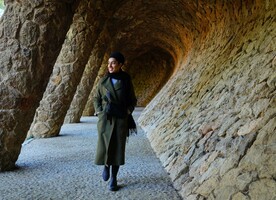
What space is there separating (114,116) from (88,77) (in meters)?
6.79

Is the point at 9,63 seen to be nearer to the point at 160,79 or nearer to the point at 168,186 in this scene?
the point at 168,186

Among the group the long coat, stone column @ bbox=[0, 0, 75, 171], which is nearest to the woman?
the long coat

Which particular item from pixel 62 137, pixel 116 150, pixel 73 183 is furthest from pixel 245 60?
pixel 62 137

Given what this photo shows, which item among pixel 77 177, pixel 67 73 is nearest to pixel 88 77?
pixel 67 73

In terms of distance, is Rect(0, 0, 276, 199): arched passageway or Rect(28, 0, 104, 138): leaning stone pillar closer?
Rect(0, 0, 276, 199): arched passageway

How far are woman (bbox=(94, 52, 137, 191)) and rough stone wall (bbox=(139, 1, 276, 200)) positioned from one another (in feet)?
Answer: 2.05

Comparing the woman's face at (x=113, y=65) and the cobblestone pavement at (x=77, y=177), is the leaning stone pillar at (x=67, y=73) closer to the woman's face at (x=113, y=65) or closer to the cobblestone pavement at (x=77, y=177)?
the cobblestone pavement at (x=77, y=177)

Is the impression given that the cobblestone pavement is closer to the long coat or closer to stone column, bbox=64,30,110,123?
→ the long coat

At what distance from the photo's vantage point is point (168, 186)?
344cm

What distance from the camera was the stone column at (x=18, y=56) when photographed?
13.7 feet

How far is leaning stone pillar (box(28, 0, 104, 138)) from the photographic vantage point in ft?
24.4

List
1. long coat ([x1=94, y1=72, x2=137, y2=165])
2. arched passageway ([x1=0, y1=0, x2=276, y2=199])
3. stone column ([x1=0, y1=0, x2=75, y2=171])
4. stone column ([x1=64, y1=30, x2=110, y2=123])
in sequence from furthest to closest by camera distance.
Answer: stone column ([x1=64, y1=30, x2=110, y2=123]), stone column ([x1=0, y1=0, x2=75, y2=171]), long coat ([x1=94, y1=72, x2=137, y2=165]), arched passageway ([x1=0, y1=0, x2=276, y2=199])

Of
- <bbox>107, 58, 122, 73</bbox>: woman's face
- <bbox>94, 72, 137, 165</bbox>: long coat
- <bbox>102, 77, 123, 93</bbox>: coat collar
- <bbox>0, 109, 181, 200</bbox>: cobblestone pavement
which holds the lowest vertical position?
<bbox>0, 109, 181, 200</bbox>: cobblestone pavement

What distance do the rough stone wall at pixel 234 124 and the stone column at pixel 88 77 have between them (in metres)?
4.31
